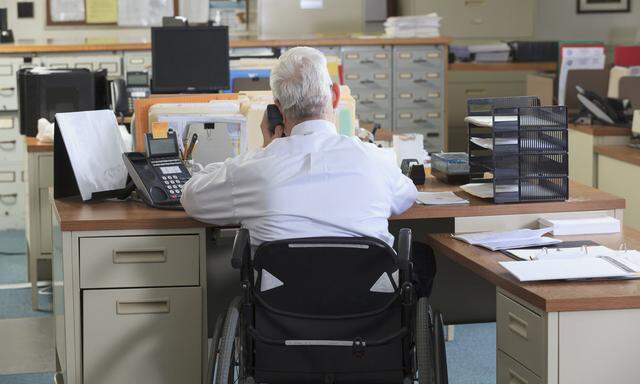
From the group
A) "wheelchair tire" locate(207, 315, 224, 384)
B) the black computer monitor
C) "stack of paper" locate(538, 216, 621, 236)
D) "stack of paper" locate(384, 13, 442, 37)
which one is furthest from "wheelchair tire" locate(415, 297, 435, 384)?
"stack of paper" locate(384, 13, 442, 37)

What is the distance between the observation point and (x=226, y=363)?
2500 mm

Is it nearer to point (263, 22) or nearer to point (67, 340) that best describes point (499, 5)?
point (263, 22)

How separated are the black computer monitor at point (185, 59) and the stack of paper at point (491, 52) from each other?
4.33 m

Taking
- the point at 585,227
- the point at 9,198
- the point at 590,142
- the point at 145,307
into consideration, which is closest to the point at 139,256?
the point at 145,307

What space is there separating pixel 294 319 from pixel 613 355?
0.76 meters

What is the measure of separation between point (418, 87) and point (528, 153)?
5.02 m

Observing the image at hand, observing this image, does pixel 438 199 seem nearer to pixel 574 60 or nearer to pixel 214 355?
pixel 214 355

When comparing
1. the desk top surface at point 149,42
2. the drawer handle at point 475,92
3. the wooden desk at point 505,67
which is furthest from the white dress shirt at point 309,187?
the drawer handle at point 475,92

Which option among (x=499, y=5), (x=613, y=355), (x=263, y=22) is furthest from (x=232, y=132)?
(x=499, y=5)

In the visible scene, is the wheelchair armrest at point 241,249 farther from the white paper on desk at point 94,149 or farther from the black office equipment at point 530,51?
the black office equipment at point 530,51

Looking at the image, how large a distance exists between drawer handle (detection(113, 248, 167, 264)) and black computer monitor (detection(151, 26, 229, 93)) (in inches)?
71.7

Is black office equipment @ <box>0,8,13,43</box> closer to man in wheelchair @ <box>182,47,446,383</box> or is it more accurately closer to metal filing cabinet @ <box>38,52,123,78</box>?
metal filing cabinet @ <box>38,52,123,78</box>

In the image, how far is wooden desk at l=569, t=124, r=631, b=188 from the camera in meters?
6.05

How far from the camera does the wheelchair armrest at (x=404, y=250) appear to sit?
8.17 ft
